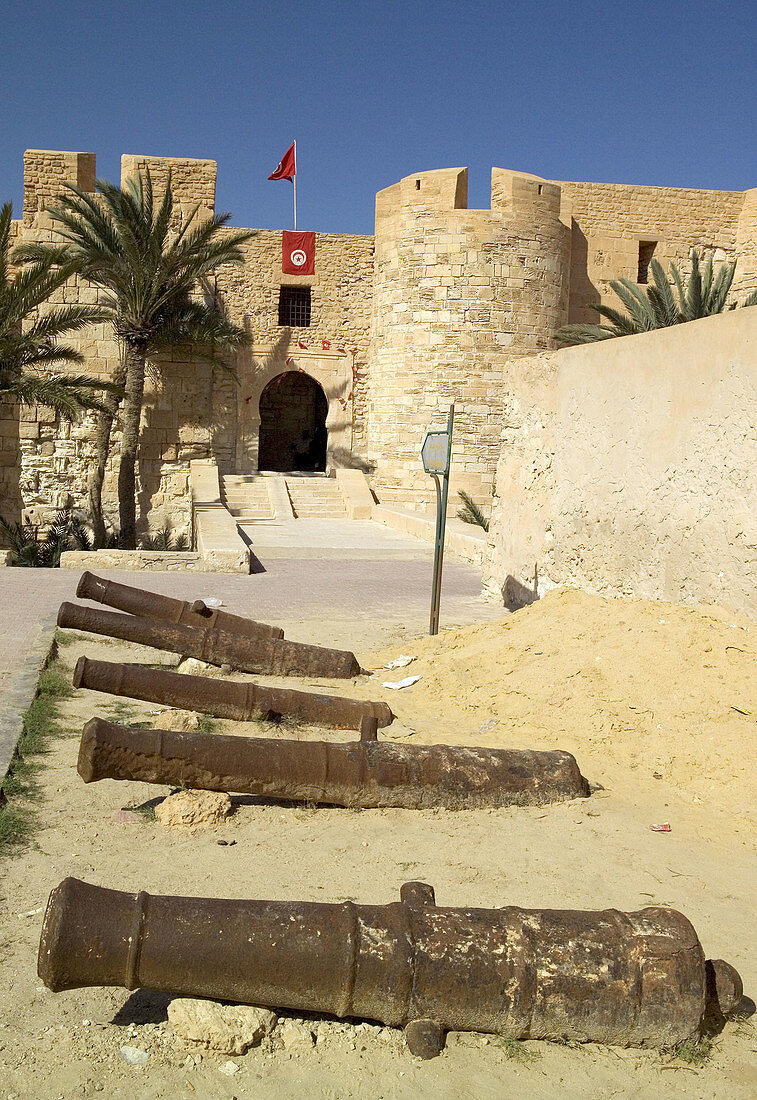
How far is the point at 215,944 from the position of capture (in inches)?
89.5

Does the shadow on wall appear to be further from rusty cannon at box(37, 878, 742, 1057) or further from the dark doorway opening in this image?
the dark doorway opening

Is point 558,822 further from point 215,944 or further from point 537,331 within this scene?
point 537,331

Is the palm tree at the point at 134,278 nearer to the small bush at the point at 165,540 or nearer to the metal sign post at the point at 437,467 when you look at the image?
the small bush at the point at 165,540

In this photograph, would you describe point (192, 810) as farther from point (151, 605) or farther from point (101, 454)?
point (101, 454)

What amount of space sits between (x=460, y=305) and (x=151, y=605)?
1514 centimetres

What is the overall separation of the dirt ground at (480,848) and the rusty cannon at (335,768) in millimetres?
91

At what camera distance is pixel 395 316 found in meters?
20.1

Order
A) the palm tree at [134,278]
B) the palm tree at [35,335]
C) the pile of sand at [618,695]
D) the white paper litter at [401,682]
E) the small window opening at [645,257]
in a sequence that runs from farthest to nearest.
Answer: the small window opening at [645,257] → the palm tree at [134,278] → the palm tree at [35,335] → the white paper litter at [401,682] → the pile of sand at [618,695]

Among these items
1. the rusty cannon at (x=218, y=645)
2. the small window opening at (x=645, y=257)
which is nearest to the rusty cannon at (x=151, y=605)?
the rusty cannon at (x=218, y=645)

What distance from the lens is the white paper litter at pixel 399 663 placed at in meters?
6.35

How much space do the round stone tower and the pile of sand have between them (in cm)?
1363

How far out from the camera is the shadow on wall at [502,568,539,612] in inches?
313

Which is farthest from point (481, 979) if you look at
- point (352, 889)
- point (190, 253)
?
point (190, 253)

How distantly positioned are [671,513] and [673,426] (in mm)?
530
